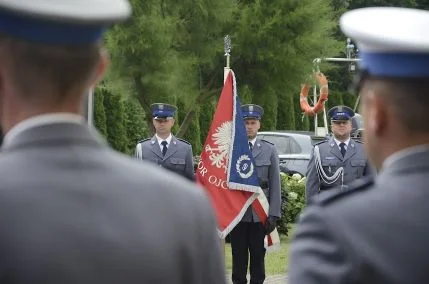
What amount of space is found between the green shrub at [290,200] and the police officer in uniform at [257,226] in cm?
447

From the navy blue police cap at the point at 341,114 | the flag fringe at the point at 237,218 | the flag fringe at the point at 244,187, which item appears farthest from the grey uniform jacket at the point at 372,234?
the navy blue police cap at the point at 341,114

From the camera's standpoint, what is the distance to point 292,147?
26.0 m

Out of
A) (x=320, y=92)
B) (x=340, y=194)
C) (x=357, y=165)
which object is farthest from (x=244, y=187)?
(x=320, y=92)

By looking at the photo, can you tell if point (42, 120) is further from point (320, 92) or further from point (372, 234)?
point (320, 92)

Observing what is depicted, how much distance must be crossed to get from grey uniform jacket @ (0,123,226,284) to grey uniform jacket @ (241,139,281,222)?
30.4ft

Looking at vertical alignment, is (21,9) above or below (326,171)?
above

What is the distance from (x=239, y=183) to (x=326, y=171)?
0.85 metres

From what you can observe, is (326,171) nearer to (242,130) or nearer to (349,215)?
(242,130)

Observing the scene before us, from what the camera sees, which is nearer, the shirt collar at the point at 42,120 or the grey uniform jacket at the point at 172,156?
the shirt collar at the point at 42,120

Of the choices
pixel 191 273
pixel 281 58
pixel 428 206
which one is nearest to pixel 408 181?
pixel 428 206

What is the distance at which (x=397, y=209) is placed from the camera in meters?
2.71

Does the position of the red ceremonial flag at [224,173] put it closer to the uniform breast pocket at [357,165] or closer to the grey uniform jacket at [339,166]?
the grey uniform jacket at [339,166]

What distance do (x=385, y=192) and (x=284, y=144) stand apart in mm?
23500

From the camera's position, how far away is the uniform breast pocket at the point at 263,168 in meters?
12.1
